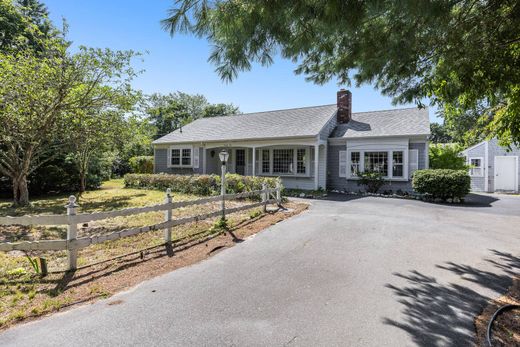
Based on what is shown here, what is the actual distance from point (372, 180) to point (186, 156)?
1289cm

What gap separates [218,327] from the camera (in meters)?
3.10

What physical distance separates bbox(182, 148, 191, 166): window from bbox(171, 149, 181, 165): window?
39cm

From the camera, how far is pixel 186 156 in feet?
69.4

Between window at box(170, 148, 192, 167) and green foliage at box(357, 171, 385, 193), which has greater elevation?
window at box(170, 148, 192, 167)

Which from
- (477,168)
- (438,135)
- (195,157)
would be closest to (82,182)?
(195,157)

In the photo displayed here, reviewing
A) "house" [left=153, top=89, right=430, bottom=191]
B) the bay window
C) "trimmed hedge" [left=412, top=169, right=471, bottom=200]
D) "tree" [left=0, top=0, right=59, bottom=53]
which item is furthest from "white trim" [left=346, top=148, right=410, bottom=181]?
"tree" [left=0, top=0, right=59, bottom=53]

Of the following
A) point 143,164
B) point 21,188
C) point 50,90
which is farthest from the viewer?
point 143,164

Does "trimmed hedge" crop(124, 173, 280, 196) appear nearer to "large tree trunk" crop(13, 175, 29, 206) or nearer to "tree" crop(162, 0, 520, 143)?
"large tree trunk" crop(13, 175, 29, 206)

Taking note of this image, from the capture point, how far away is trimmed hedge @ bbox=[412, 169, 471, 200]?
1209cm

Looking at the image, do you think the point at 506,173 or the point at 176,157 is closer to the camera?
the point at 506,173

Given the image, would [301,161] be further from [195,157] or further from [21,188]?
[21,188]

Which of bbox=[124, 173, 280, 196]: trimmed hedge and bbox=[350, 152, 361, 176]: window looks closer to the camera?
bbox=[124, 173, 280, 196]: trimmed hedge

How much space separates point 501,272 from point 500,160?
715 inches

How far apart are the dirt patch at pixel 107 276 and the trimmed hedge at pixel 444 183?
955 centimetres
